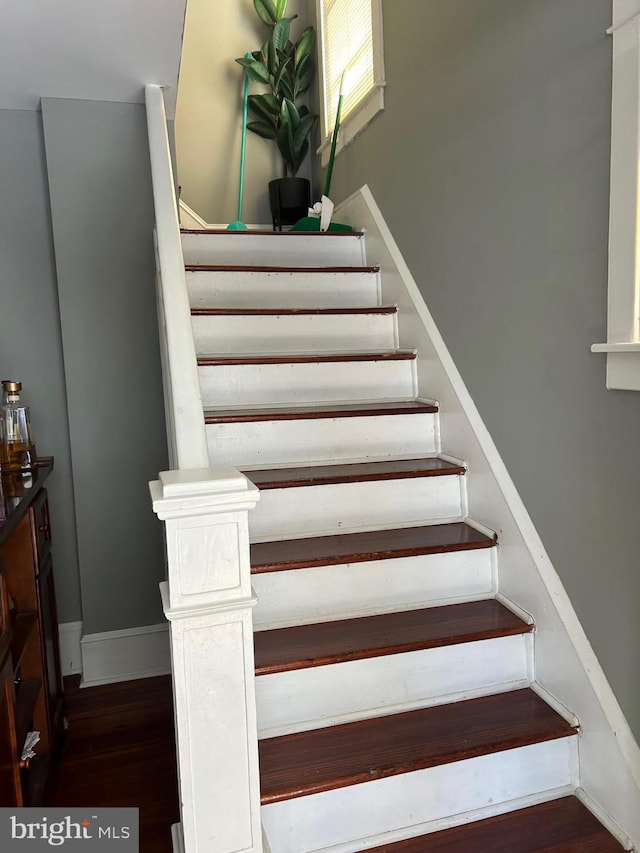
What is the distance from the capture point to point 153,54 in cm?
207

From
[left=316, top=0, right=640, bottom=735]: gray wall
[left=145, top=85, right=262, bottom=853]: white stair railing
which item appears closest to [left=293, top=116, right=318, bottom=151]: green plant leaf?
[left=316, top=0, right=640, bottom=735]: gray wall

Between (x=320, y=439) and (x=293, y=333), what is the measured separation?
559 millimetres

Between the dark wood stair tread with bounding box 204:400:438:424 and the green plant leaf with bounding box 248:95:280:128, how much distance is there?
7.93 feet

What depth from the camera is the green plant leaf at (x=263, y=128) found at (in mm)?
3912

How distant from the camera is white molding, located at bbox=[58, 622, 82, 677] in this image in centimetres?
256

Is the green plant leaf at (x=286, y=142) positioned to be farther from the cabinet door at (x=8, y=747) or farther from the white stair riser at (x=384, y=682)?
the cabinet door at (x=8, y=747)

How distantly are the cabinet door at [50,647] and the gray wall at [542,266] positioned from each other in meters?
1.50

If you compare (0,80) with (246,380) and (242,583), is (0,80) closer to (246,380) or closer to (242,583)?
(246,380)

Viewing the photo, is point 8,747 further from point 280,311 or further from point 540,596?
point 280,311

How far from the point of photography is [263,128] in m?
3.92

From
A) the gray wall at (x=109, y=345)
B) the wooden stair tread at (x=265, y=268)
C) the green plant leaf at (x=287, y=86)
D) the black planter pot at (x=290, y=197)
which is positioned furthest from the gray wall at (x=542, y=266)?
the green plant leaf at (x=287, y=86)

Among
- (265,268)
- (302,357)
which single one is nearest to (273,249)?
(265,268)

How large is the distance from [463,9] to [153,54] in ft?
3.42

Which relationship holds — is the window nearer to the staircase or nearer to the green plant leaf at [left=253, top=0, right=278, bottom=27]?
the green plant leaf at [left=253, top=0, right=278, bottom=27]
